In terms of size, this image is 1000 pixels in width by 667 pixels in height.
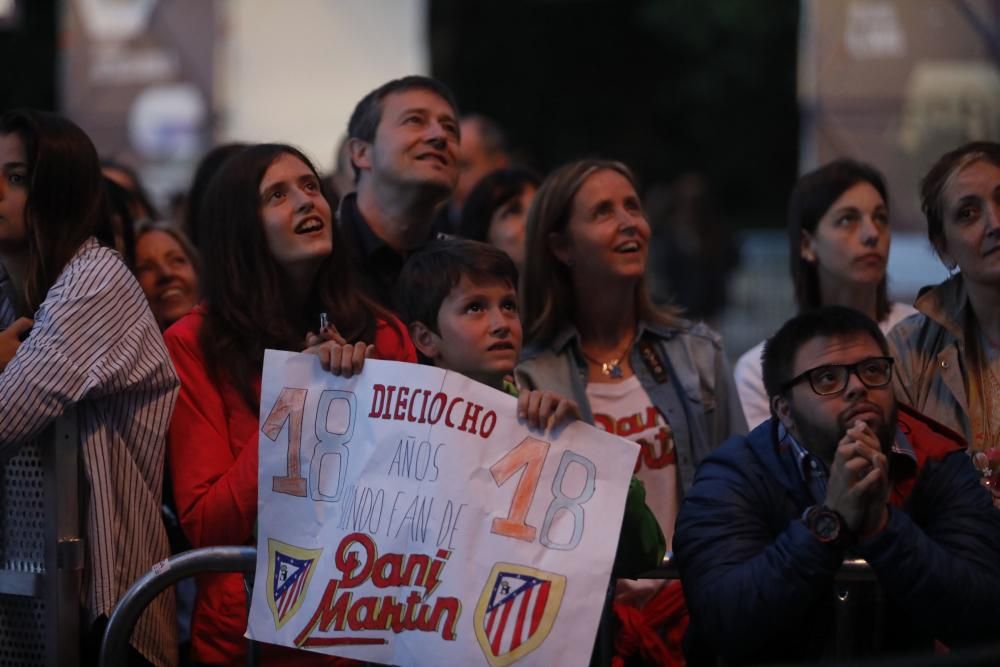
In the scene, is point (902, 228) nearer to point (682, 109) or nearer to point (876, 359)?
point (876, 359)

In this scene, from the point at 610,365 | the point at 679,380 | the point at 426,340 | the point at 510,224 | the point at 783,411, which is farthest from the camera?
the point at 510,224

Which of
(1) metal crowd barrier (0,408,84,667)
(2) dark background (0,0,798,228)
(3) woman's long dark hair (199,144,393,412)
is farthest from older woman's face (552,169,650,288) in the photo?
(2) dark background (0,0,798,228)

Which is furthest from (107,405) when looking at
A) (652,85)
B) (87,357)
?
(652,85)

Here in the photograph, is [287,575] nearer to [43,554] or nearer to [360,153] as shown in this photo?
[43,554]

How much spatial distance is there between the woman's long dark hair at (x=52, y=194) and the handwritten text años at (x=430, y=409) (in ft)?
3.34

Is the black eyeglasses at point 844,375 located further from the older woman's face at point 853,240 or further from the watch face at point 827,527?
the older woman's face at point 853,240

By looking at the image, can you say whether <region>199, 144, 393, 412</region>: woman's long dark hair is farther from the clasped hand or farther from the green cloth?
the clasped hand

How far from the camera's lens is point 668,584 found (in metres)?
4.43

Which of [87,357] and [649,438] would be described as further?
[649,438]

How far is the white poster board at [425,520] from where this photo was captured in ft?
11.2

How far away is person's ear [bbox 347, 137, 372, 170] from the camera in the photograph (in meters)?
5.25

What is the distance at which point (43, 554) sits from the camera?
3.82m

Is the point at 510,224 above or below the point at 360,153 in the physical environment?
below

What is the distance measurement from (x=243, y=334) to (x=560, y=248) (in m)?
1.42
